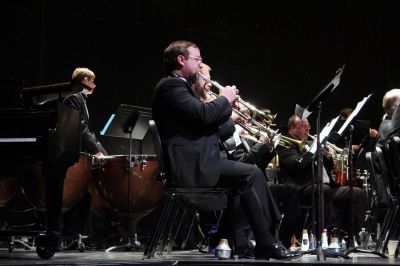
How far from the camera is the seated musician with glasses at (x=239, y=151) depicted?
14.8 ft

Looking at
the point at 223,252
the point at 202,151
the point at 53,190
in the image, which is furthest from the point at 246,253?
the point at 53,190

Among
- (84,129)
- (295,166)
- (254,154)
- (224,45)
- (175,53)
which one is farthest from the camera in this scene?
(224,45)

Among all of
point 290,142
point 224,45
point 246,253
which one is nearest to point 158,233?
point 246,253

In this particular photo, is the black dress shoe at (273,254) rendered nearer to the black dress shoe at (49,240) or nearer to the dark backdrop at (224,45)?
the black dress shoe at (49,240)

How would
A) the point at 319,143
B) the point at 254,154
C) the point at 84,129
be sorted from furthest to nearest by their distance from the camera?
1. the point at 84,129
2. the point at 254,154
3. the point at 319,143

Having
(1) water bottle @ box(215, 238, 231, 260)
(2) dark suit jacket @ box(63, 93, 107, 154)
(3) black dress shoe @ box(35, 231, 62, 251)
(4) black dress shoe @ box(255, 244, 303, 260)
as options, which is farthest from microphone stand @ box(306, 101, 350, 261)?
(2) dark suit jacket @ box(63, 93, 107, 154)

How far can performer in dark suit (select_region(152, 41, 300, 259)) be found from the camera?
4051mm

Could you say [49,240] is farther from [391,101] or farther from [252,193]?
[391,101]

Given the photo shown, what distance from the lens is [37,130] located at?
4.34 meters

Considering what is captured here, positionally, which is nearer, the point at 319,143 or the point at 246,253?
the point at 319,143

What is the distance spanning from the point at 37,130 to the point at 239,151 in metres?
2.08

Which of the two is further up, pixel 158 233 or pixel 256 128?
pixel 256 128

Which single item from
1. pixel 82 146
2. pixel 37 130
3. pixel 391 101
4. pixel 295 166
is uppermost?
pixel 391 101

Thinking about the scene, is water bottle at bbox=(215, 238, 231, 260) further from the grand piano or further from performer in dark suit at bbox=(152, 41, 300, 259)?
the grand piano
